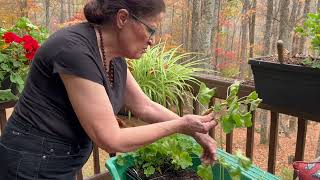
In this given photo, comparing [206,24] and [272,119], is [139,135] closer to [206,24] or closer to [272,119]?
[272,119]

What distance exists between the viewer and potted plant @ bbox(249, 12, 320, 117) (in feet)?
4.80

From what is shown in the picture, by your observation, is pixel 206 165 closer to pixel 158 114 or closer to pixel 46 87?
pixel 158 114

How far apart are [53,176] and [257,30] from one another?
58.0 ft

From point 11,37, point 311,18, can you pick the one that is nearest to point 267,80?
point 311,18

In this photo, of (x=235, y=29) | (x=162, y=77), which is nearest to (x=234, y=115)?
(x=162, y=77)

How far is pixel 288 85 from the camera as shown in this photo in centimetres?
153

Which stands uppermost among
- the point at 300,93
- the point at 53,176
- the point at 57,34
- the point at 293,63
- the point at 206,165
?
the point at 57,34

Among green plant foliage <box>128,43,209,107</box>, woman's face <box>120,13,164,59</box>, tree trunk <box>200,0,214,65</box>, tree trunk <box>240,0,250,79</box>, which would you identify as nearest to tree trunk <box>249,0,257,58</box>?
tree trunk <box>240,0,250,79</box>

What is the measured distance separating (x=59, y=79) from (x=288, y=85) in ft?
3.07

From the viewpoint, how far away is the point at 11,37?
82.1 inches

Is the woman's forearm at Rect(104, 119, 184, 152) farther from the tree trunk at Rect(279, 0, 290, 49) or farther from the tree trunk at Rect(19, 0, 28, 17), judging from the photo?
the tree trunk at Rect(19, 0, 28, 17)

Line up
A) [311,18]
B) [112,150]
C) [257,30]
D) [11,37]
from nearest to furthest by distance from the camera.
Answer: [112,150] < [311,18] < [11,37] < [257,30]

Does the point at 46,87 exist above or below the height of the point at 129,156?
above

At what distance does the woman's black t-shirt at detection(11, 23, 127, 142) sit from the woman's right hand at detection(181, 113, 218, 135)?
0.31 meters
